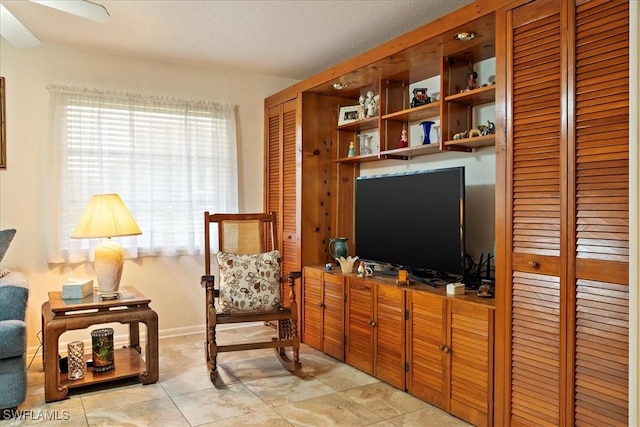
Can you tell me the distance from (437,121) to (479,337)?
1585mm

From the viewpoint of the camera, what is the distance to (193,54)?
390cm

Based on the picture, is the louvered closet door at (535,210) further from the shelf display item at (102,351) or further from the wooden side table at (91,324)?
the shelf display item at (102,351)

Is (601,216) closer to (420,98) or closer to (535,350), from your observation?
(535,350)

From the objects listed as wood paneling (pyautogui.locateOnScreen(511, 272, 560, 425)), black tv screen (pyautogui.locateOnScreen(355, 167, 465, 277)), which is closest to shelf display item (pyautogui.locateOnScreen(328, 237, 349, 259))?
black tv screen (pyautogui.locateOnScreen(355, 167, 465, 277))

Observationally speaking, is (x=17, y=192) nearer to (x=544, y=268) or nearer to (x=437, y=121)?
(x=437, y=121)

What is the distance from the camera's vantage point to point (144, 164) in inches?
156

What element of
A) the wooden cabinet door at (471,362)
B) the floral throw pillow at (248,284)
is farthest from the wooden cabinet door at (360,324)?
the wooden cabinet door at (471,362)

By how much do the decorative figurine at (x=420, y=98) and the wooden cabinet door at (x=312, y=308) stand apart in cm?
143

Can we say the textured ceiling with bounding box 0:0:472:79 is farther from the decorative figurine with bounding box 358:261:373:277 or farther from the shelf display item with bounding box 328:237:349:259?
the decorative figurine with bounding box 358:261:373:277

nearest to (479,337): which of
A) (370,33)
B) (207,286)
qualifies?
(207,286)

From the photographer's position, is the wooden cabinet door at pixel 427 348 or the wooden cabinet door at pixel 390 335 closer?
the wooden cabinet door at pixel 427 348

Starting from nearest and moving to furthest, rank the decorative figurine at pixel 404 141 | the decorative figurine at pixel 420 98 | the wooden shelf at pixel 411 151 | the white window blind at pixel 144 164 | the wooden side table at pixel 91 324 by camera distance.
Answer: the wooden side table at pixel 91 324 < the wooden shelf at pixel 411 151 < the decorative figurine at pixel 420 98 < the decorative figurine at pixel 404 141 < the white window blind at pixel 144 164

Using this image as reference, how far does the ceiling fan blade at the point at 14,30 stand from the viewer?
241 cm

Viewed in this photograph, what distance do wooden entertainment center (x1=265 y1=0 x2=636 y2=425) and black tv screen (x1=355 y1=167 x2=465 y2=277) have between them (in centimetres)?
25
